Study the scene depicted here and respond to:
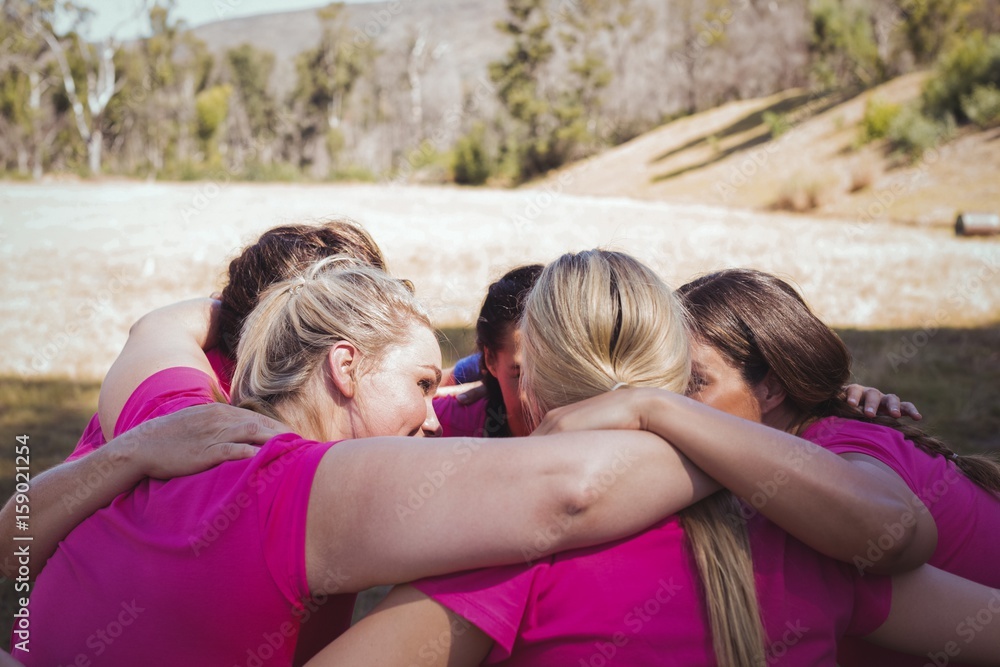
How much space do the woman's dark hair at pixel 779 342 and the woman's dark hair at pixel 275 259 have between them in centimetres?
103

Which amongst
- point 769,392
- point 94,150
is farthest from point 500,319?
→ point 94,150

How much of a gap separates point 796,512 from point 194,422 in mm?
1117

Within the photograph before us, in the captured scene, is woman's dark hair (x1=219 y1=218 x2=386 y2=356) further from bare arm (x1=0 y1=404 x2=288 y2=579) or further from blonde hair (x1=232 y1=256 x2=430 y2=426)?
bare arm (x1=0 y1=404 x2=288 y2=579)

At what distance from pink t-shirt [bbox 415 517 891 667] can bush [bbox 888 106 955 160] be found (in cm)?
1586

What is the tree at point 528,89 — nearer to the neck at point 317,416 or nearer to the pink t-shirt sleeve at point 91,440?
the pink t-shirt sleeve at point 91,440

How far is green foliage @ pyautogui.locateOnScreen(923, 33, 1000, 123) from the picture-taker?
15997 millimetres

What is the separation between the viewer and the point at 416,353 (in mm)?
1968

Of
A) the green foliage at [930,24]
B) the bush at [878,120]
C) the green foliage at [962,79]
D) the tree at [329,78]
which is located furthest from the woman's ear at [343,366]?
the tree at [329,78]

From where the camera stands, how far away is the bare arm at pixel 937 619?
5.21 feet

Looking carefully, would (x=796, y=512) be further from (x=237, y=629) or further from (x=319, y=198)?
(x=319, y=198)

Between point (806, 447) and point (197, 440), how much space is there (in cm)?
111

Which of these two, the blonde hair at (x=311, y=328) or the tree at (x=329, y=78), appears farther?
the tree at (x=329, y=78)

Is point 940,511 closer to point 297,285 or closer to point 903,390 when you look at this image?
point 297,285

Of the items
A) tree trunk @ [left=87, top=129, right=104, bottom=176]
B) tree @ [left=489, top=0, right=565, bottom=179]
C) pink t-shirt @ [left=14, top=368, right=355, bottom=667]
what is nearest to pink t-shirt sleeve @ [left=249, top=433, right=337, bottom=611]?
pink t-shirt @ [left=14, top=368, right=355, bottom=667]
